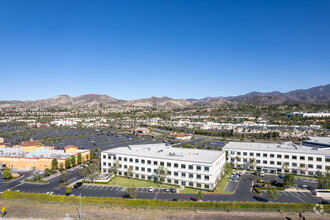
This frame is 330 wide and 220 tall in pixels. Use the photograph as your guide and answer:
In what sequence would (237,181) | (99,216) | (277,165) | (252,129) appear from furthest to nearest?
(252,129), (277,165), (237,181), (99,216)

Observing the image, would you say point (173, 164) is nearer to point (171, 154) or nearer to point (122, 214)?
point (171, 154)

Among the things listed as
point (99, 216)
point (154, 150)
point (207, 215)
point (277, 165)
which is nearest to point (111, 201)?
point (99, 216)

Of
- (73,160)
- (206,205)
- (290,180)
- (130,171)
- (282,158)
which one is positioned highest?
(282,158)

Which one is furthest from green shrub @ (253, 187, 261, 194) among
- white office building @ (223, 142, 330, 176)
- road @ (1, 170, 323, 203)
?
white office building @ (223, 142, 330, 176)

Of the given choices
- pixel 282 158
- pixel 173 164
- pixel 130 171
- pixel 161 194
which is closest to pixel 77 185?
pixel 130 171

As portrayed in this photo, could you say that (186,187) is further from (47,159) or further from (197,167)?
(47,159)

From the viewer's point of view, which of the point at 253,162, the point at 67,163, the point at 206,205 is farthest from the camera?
the point at 253,162
